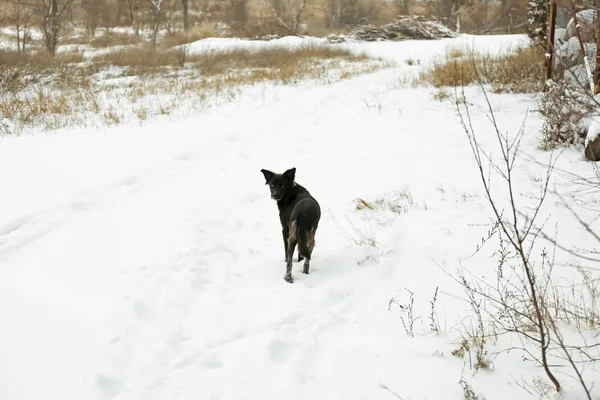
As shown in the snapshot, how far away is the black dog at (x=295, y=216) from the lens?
361 cm

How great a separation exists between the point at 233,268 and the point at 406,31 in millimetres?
30741

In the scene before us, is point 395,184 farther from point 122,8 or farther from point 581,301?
point 122,8

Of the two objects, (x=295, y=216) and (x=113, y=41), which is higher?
(x=113, y=41)

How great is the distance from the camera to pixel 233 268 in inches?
153

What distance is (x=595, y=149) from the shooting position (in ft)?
18.6

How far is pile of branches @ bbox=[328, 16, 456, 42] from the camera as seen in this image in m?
30.1

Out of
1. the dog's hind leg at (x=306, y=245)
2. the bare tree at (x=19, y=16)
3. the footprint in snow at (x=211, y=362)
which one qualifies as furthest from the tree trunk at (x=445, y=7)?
the footprint in snow at (x=211, y=362)

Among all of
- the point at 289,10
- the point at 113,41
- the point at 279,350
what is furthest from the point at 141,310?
the point at 289,10

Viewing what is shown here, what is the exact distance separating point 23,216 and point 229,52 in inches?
733

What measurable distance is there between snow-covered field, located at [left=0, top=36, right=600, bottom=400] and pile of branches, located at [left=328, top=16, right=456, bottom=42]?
24181mm

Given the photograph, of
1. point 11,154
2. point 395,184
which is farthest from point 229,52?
point 395,184

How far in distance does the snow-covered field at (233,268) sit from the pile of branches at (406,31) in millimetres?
24181

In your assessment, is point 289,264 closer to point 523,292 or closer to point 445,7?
point 523,292

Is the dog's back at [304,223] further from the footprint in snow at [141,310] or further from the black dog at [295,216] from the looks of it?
the footprint in snow at [141,310]
